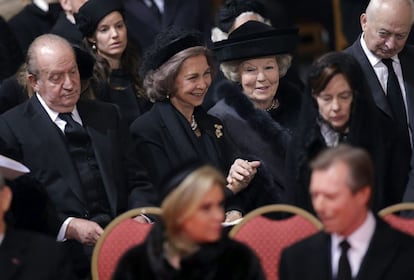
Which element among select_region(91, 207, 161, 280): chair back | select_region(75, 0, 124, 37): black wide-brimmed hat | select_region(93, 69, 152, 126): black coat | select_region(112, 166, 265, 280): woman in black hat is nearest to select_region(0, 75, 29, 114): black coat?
select_region(93, 69, 152, 126): black coat

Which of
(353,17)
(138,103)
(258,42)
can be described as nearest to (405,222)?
(258,42)

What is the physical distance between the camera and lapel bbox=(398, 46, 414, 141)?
21.6ft

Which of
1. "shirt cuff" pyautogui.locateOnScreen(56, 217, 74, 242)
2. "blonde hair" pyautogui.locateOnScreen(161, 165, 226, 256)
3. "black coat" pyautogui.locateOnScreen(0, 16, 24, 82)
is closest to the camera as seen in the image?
"blonde hair" pyautogui.locateOnScreen(161, 165, 226, 256)

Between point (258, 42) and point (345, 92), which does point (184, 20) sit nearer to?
point (258, 42)

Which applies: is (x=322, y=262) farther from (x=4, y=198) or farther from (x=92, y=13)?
(x=92, y=13)

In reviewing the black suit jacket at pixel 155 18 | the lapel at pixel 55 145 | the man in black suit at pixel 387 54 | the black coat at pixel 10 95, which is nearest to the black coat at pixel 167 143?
the lapel at pixel 55 145

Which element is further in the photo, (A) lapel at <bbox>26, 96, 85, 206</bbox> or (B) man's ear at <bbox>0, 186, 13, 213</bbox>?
(A) lapel at <bbox>26, 96, 85, 206</bbox>

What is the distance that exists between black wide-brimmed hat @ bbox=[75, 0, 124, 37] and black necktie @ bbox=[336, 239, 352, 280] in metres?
2.65

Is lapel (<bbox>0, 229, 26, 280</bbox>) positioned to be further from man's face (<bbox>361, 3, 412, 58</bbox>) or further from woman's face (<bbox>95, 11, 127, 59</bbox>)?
man's face (<bbox>361, 3, 412, 58</bbox>)

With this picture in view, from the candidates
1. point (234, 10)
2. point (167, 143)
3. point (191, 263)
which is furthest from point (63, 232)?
point (234, 10)

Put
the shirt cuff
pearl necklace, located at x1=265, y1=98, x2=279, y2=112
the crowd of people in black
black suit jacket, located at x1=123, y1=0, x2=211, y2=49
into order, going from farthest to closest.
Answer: black suit jacket, located at x1=123, y1=0, x2=211, y2=49
pearl necklace, located at x1=265, y1=98, x2=279, y2=112
the shirt cuff
the crowd of people in black

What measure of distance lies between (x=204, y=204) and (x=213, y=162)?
158cm

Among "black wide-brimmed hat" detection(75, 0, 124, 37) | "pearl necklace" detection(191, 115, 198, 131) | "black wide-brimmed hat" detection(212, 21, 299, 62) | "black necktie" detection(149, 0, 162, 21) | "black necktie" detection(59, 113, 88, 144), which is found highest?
"black wide-brimmed hat" detection(75, 0, 124, 37)

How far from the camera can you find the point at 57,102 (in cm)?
632
